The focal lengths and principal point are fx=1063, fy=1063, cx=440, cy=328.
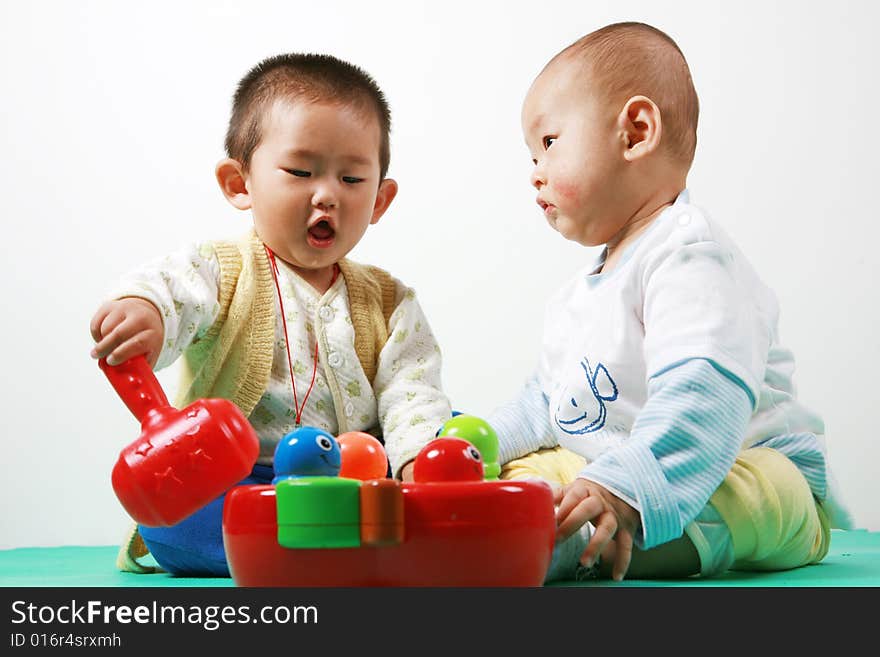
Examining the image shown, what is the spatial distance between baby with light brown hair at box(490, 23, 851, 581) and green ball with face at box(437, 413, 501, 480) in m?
0.06

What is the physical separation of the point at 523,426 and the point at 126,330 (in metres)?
0.43

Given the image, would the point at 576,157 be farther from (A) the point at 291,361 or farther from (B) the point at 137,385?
(B) the point at 137,385

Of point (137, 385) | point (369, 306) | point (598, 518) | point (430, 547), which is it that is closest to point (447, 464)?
point (430, 547)

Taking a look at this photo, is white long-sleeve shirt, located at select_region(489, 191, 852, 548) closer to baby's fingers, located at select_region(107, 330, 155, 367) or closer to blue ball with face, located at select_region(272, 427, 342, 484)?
blue ball with face, located at select_region(272, 427, 342, 484)

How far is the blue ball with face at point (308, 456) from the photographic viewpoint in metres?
0.65

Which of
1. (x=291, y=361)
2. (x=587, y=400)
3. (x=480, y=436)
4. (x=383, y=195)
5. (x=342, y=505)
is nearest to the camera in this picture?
(x=342, y=505)

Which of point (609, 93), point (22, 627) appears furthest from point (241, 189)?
point (22, 627)

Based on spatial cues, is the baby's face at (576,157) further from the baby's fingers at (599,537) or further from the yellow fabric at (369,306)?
the baby's fingers at (599,537)

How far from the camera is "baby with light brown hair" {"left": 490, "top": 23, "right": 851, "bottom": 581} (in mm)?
771

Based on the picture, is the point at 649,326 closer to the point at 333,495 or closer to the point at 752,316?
the point at 752,316

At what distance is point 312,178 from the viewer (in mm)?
1060

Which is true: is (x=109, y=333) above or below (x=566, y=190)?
below

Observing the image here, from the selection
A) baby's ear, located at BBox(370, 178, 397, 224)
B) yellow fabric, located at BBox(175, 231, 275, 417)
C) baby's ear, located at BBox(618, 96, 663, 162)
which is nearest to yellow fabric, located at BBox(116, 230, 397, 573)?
yellow fabric, located at BBox(175, 231, 275, 417)

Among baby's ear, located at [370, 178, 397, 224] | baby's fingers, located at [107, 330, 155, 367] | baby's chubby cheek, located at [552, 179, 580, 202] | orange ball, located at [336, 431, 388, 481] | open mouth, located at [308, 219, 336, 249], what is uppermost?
baby's chubby cheek, located at [552, 179, 580, 202]
